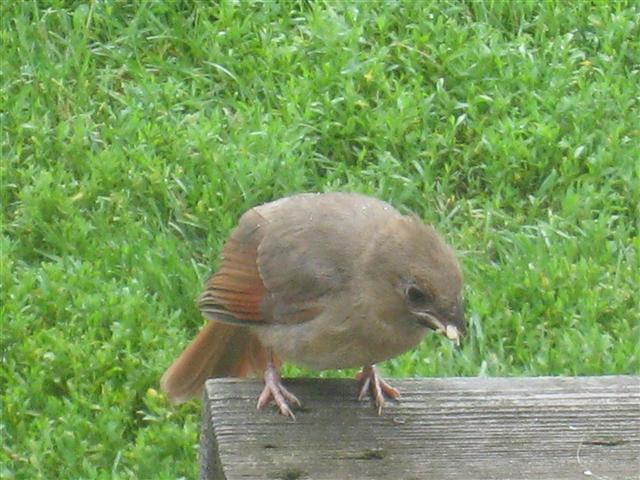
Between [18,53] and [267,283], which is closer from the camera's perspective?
[267,283]

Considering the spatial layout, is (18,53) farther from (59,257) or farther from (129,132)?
(59,257)

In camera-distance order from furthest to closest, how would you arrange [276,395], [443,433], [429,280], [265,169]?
[265,169] < [429,280] < [276,395] < [443,433]

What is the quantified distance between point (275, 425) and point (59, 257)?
256cm

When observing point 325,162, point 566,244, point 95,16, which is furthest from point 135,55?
point 566,244

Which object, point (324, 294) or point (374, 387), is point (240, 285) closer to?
point (324, 294)

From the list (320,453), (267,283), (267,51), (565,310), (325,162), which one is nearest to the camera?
(320,453)

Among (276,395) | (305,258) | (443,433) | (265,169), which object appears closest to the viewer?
(443,433)

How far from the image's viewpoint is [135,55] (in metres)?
6.28

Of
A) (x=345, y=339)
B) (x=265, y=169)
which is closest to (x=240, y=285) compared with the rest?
(x=345, y=339)

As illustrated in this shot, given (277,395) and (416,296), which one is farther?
(416,296)

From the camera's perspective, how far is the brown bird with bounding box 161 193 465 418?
3.30 meters

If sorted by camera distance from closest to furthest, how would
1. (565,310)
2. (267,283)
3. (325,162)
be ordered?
(267,283) < (565,310) < (325,162)

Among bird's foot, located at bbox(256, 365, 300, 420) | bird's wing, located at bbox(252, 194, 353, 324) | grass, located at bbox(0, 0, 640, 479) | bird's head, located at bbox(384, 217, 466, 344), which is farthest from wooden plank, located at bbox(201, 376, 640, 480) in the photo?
grass, located at bbox(0, 0, 640, 479)

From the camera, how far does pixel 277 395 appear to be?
3164 mm
